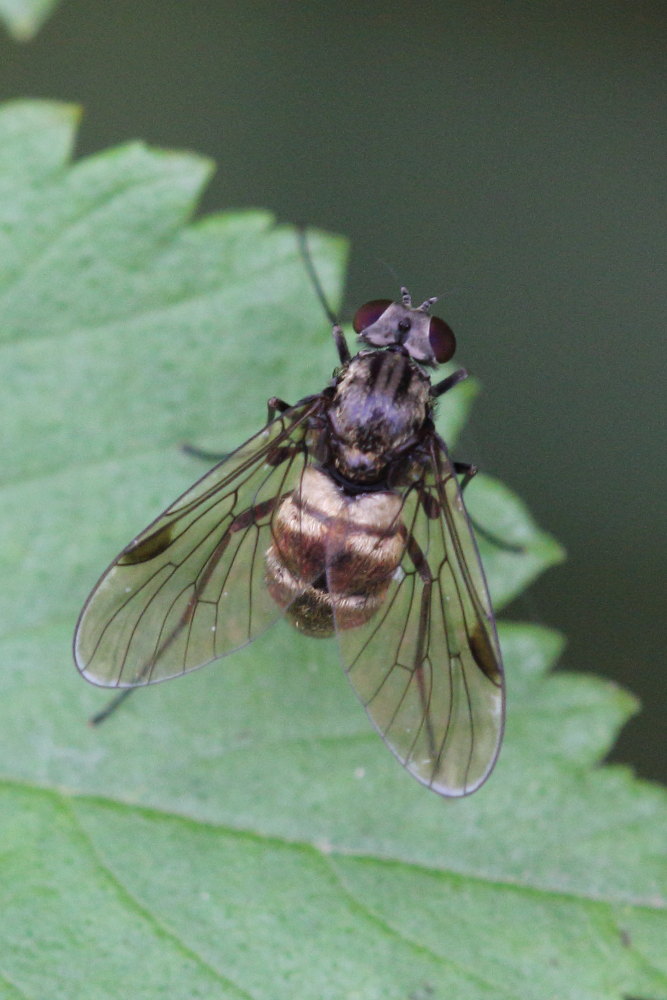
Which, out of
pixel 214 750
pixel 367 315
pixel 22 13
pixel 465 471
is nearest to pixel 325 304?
pixel 367 315

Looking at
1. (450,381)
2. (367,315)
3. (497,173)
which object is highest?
(497,173)

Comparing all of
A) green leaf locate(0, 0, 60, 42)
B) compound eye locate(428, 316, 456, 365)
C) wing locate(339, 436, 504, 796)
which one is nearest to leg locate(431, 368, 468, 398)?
compound eye locate(428, 316, 456, 365)

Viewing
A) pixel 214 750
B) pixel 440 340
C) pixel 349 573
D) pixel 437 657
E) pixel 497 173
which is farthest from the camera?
pixel 497 173

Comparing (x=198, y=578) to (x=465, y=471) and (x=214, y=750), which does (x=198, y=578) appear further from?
(x=465, y=471)

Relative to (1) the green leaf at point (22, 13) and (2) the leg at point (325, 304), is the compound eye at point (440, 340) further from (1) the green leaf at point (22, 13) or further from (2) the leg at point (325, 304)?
(1) the green leaf at point (22, 13)

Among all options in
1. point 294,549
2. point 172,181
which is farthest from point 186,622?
point 172,181

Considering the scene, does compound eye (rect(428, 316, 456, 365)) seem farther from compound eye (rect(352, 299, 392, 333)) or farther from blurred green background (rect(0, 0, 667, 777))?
blurred green background (rect(0, 0, 667, 777))

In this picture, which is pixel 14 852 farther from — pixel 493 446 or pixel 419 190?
pixel 419 190
